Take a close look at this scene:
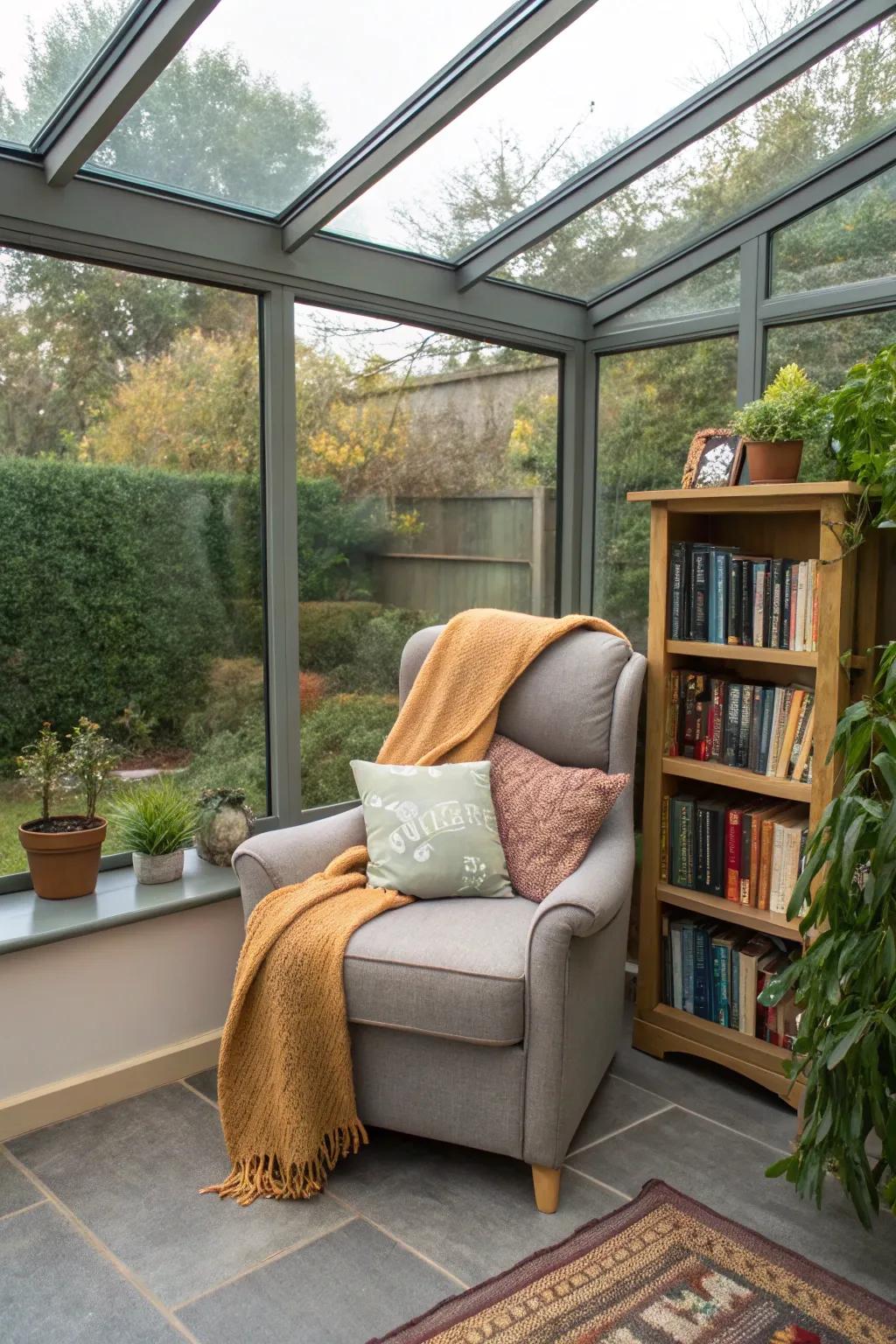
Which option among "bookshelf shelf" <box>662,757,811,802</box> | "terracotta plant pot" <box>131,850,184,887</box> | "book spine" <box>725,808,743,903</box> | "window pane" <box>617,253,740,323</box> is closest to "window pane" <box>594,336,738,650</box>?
"window pane" <box>617,253,740,323</box>

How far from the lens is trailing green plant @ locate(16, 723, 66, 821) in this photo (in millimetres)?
2473

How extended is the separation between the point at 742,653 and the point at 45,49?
6.32ft

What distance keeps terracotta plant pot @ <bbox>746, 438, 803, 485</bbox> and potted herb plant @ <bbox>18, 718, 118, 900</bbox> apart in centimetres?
167

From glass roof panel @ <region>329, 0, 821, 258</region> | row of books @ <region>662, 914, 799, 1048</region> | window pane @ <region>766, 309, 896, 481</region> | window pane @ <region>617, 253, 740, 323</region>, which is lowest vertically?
row of books @ <region>662, 914, 799, 1048</region>

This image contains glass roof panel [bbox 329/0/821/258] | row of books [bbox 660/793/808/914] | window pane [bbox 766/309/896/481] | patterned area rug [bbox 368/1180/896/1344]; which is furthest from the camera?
window pane [bbox 766/309/896/481]

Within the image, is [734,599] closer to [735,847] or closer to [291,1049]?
[735,847]

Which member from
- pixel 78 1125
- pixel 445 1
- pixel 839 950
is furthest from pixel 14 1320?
pixel 445 1

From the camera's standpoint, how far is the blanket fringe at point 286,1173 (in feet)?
7.04

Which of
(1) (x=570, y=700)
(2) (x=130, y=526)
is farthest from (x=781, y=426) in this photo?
(2) (x=130, y=526)

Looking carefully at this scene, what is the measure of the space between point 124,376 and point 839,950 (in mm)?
2006

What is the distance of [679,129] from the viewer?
267cm

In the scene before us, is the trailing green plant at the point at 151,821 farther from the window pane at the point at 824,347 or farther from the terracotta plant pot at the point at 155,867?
the window pane at the point at 824,347

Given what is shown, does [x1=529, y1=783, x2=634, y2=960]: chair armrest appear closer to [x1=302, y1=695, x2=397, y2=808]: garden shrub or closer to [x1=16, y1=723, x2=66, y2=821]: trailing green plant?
[x1=302, y1=695, x2=397, y2=808]: garden shrub

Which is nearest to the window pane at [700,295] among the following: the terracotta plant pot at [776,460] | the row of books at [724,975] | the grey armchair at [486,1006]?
the terracotta plant pot at [776,460]
